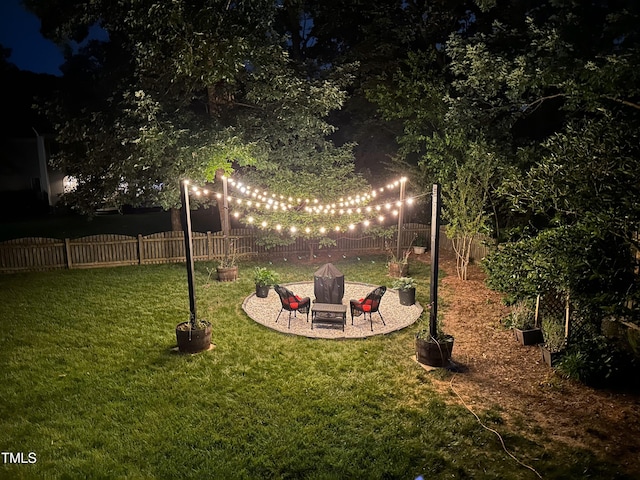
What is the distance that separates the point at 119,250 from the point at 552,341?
12534 mm

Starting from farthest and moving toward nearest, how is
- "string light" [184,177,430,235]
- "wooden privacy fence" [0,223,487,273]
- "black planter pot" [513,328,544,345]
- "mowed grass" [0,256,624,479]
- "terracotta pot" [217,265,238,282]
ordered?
"wooden privacy fence" [0,223,487,273]
"terracotta pot" [217,265,238,282]
"string light" [184,177,430,235]
"black planter pot" [513,328,544,345]
"mowed grass" [0,256,624,479]

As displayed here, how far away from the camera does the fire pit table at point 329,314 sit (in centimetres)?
904

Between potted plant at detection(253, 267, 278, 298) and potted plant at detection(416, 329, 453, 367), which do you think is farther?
potted plant at detection(253, 267, 278, 298)

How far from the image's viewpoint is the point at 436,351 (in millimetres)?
7402

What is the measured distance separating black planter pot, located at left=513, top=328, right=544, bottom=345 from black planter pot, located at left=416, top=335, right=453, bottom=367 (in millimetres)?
1701

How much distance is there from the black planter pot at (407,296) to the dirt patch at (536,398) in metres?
1.46

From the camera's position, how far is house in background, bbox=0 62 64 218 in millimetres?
27609

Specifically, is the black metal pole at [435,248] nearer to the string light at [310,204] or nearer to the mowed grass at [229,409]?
the mowed grass at [229,409]

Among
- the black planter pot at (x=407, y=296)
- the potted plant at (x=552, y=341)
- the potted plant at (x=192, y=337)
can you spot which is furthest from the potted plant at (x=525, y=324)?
the potted plant at (x=192, y=337)

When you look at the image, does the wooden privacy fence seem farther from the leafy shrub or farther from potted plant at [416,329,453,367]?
potted plant at [416,329,453,367]

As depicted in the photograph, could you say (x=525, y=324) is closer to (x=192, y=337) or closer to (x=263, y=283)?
(x=263, y=283)

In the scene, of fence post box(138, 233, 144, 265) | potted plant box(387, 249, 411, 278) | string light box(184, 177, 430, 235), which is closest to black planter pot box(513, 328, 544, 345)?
string light box(184, 177, 430, 235)

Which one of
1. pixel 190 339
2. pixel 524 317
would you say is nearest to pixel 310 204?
pixel 190 339

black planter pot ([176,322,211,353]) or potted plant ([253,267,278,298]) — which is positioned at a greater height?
potted plant ([253,267,278,298])
